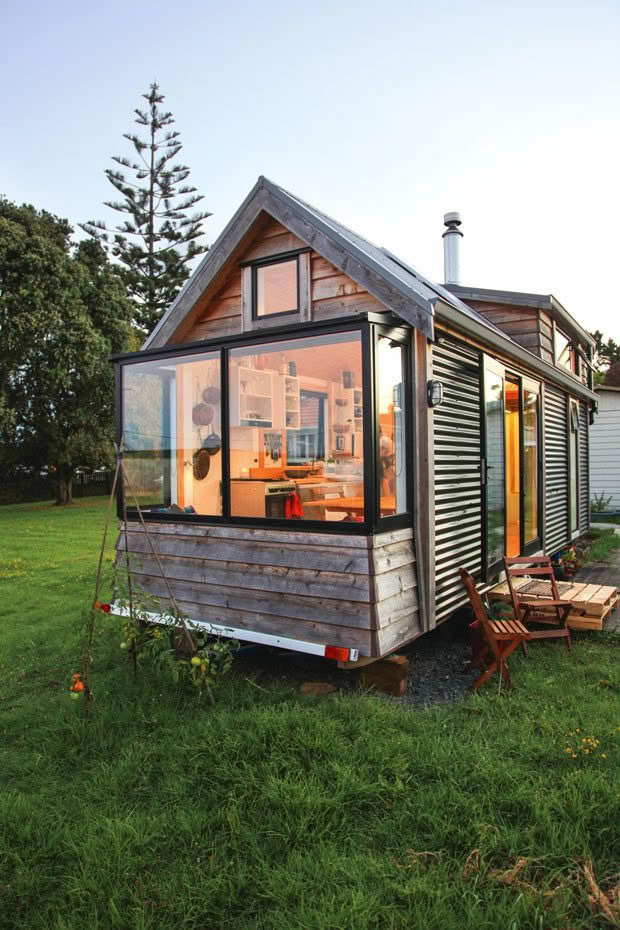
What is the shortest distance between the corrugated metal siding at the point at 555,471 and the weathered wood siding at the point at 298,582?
16.3 feet

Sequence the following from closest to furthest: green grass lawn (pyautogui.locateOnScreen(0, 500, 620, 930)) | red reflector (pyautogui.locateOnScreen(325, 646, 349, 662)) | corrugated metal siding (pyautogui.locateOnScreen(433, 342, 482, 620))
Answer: green grass lawn (pyautogui.locateOnScreen(0, 500, 620, 930)) → red reflector (pyautogui.locateOnScreen(325, 646, 349, 662)) → corrugated metal siding (pyautogui.locateOnScreen(433, 342, 482, 620))

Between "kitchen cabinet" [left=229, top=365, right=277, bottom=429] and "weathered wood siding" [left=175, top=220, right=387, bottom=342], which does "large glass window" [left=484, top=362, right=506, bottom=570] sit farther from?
"kitchen cabinet" [left=229, top=365, right=277, bottom=429]

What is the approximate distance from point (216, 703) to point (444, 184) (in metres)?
10.7

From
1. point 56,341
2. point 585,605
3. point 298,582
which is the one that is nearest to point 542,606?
point 585,605

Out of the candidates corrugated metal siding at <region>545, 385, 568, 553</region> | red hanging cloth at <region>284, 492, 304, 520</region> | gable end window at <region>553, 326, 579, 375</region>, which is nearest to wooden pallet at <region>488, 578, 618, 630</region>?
red hanging cloth at <region>284, 492, 304, 520</region>

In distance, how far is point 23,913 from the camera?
2.31 metres

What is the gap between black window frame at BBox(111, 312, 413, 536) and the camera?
414 cm

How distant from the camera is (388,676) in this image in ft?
13.7

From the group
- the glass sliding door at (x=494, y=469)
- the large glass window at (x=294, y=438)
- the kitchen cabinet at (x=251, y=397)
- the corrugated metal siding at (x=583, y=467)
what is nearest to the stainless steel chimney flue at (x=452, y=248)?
the corrugated metal siding at (x=583, y=467)

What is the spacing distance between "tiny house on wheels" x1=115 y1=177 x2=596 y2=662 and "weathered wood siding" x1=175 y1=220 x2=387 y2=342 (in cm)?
2

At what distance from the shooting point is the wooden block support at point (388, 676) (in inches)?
163

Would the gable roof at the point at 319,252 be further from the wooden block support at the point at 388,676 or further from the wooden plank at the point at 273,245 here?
the wooden block support at the point at 388,676

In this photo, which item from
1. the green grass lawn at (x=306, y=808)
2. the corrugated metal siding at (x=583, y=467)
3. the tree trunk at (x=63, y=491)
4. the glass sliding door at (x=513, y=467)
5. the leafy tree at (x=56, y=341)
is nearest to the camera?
the green grass lawn at (x=306, y=808)

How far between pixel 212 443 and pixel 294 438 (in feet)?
5.04
